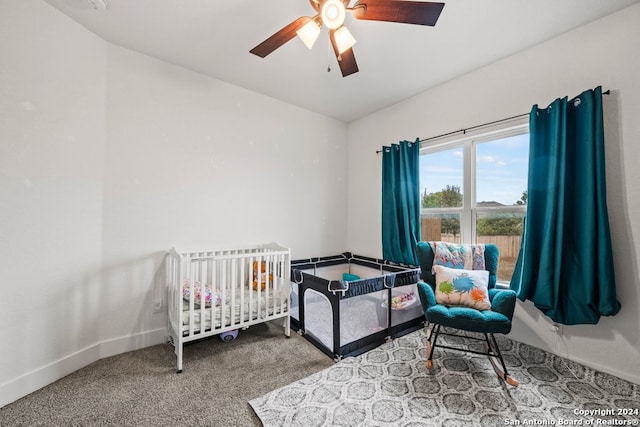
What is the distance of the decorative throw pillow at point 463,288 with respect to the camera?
200cm

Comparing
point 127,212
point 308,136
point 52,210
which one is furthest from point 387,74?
point 52,210

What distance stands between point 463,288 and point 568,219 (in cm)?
89

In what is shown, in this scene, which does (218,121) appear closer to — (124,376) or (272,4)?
(272,4)

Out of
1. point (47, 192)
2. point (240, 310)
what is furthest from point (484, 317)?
point (47, 192)

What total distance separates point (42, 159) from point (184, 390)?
1.72 m

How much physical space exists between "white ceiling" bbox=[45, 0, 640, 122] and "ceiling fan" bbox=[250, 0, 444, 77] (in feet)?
1.10

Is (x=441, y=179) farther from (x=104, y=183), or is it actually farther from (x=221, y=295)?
(x=104, y=183)

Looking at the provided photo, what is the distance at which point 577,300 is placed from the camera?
73.5 inches

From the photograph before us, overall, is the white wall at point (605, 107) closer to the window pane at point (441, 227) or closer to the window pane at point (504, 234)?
the window pane at point (504, 234)

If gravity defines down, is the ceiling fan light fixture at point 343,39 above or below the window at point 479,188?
above

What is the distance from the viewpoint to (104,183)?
2.06 metres

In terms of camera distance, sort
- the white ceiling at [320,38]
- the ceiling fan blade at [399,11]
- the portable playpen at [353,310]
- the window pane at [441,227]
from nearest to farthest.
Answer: the ceiling fan blade at [399,11]
the white ceiling at [320,38]
the portable playpen at [353,310]
the window pane at [441,227]

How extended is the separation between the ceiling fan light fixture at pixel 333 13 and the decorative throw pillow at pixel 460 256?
190cm

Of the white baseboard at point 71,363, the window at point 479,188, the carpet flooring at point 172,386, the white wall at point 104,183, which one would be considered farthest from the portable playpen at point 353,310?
the white baseboard at point 71,363
